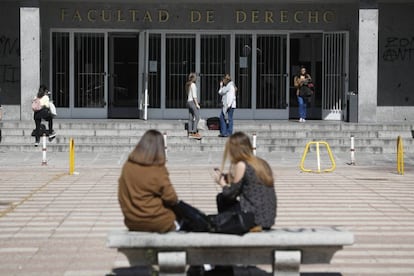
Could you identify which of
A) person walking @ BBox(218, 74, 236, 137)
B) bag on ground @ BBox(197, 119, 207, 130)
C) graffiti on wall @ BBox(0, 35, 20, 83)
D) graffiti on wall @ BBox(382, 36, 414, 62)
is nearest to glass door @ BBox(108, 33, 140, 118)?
graffiti on wall @ BBox(0, 35, 20, 83)

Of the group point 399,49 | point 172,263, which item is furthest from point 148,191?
point 399,49

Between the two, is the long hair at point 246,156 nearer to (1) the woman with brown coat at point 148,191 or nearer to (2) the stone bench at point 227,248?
(2) the stone bench at point 227,248

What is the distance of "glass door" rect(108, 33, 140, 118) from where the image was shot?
2870 centimetres

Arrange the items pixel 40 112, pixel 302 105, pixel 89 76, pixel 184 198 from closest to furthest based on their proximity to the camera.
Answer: pixel 184 198 → pixel 40 112 → pixel 302 105 → pixel 89 76

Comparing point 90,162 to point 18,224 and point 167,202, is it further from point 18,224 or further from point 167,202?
point 167,202

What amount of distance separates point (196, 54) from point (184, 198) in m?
14.0

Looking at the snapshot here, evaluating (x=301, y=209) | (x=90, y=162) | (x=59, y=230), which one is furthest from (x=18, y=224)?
(x=90, y=162)

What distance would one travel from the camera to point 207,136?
24062mm

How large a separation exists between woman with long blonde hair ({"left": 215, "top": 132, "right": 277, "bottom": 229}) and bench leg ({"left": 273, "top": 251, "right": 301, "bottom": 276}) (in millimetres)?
466

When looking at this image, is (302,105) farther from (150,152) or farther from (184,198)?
(150,152)

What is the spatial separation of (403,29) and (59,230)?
18.9 metres

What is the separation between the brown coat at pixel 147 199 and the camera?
8234 mm

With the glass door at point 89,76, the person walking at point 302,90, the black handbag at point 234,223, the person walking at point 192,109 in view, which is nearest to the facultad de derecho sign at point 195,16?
the glass door at point 89,76

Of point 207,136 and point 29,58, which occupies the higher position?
point 29,58
